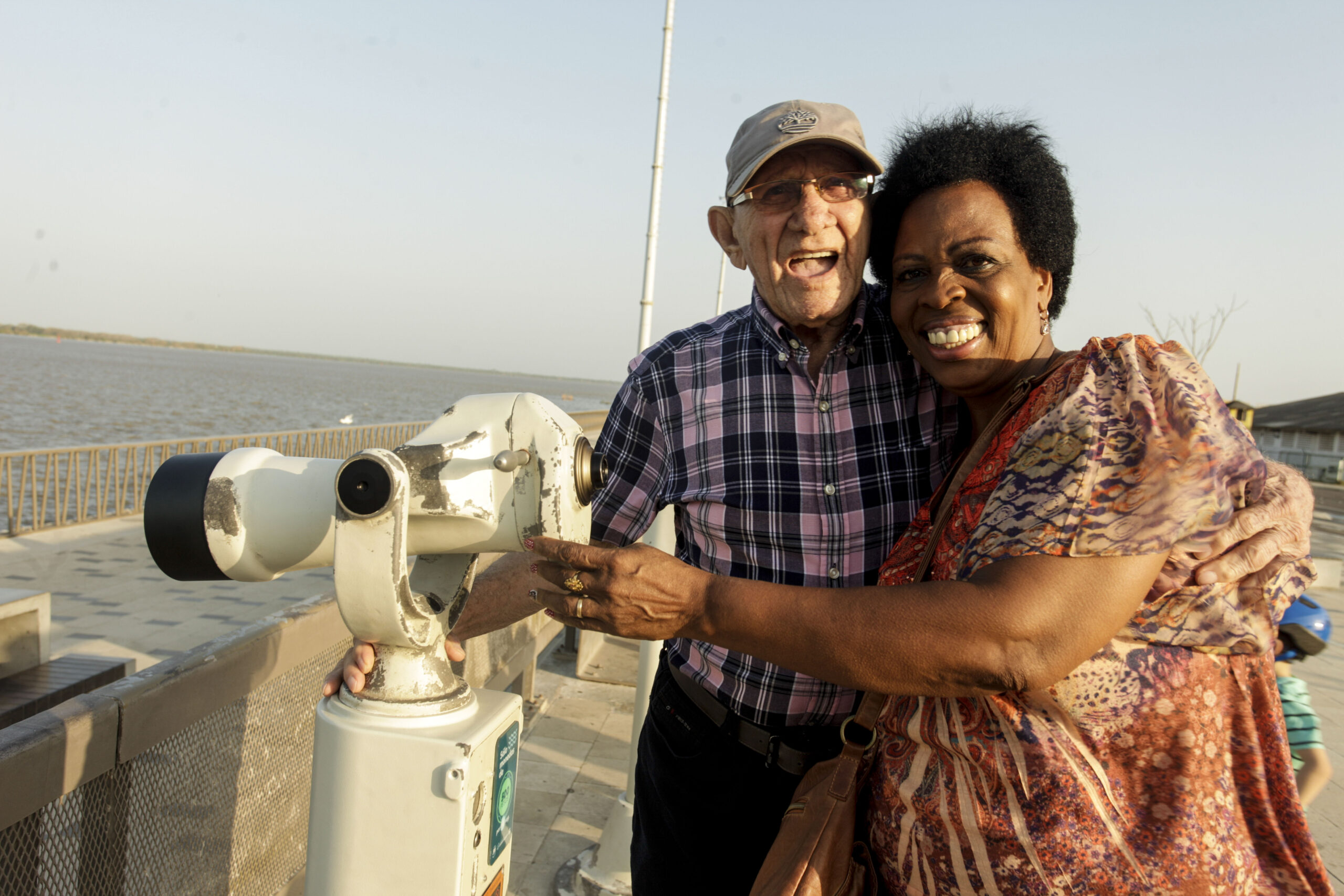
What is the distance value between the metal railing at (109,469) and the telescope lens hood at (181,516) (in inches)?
199

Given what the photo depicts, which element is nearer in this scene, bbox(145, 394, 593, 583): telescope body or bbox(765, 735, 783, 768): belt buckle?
bbox(145, 394, 593, 583): telescope body

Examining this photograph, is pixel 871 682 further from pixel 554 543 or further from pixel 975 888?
pixel 554 543

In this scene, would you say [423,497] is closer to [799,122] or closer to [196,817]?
[196,817]

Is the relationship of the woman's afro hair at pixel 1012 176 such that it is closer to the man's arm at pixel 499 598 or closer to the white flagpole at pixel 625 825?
the man's arm at pixel 499 598

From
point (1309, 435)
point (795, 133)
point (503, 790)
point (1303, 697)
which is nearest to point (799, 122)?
point (795, 133)

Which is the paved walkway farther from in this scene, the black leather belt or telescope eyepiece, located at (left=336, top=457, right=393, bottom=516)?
telescope eyepiece, located at (left=336, top=457, right=393, bottom=516)

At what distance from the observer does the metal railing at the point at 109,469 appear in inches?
424

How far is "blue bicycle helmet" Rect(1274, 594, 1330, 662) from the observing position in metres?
3.19

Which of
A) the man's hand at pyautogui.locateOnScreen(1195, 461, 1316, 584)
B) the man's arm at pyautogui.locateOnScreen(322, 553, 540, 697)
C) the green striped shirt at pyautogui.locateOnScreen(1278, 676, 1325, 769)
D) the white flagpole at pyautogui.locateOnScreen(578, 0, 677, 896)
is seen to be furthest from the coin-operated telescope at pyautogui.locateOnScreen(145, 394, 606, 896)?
the green striped shirt at pyautogui.locateOnScreen(1278, 676, 1325, 769)

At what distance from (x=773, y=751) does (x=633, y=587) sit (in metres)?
0.74

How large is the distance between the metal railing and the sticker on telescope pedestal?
16.8 feet

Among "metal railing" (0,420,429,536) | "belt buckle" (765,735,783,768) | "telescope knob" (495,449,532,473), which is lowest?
"metal railing" (0,420,429,536)

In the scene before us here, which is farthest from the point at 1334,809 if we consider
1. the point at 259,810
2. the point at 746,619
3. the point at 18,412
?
the point at 18,412

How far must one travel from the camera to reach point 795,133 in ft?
6.41
